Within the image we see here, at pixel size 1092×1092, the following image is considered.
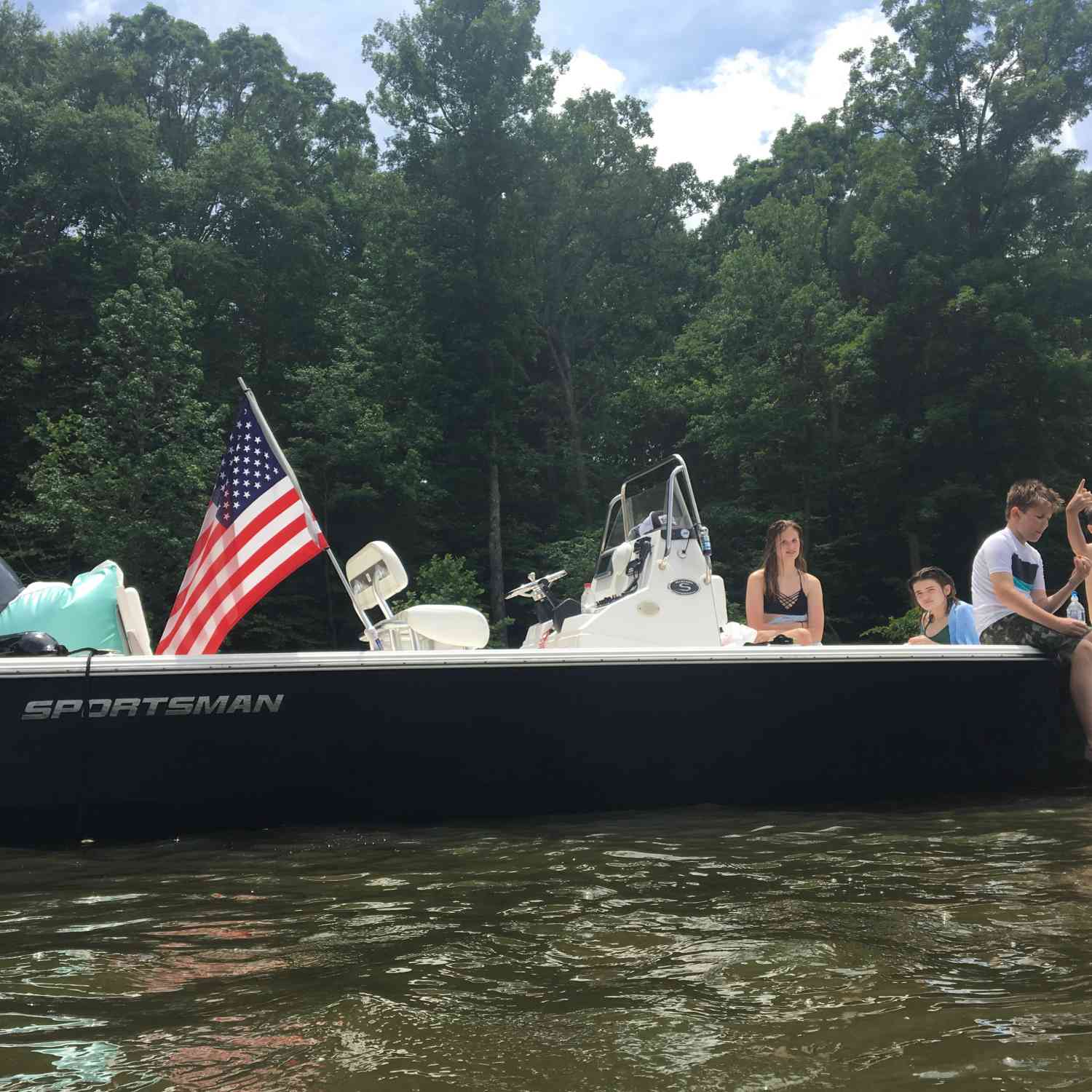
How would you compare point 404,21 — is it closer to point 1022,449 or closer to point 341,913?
point 1022,449

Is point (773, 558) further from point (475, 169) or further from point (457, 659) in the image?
point (475, 169)

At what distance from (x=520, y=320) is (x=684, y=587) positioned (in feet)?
81.3

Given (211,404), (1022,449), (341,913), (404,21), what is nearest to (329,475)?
(211,404)

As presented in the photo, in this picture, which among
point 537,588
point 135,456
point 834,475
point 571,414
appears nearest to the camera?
point 537,588

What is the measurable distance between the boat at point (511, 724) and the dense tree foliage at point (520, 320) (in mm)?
18068

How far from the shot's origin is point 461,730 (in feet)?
16.3

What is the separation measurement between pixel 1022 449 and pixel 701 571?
2253cm

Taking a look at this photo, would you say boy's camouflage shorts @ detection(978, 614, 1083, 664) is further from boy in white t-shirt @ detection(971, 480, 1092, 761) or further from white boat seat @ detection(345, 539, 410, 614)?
white boat seat @ detection(345, 539, 410, 614)

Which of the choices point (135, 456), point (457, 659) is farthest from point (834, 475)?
point (457, 659)

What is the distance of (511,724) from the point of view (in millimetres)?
5000

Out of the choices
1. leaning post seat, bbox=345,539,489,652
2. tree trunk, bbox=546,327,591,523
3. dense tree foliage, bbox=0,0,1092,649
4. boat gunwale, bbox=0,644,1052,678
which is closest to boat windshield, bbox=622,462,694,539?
boat gunwale, bbox=0,644,1052,678

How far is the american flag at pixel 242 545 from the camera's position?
503 cm

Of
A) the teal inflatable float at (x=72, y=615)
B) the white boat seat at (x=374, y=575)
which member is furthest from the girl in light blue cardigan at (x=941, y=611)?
the teal inflatable float at (x=72, y=615)

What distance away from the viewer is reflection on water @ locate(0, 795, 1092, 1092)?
2148 mm
